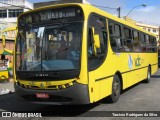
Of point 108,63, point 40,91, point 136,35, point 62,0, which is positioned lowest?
point 40,91

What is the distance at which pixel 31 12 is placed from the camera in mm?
9117

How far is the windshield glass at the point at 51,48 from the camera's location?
26.7 feet

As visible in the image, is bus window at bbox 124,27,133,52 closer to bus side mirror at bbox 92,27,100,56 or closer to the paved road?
the paved road

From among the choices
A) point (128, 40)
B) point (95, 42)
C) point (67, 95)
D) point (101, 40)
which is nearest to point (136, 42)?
point (128, 40)

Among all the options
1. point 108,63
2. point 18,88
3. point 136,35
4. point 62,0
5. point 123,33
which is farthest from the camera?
point 62,0

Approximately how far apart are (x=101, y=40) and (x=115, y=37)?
1549 mm

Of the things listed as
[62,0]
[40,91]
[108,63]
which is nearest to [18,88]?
[40,91]

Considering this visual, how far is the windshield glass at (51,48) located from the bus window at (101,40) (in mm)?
361

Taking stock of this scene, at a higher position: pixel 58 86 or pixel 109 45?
pixel 109 45

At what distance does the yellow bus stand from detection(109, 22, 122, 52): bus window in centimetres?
52

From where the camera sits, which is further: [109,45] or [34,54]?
[109,45]

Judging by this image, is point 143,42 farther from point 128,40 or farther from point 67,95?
point 67,95

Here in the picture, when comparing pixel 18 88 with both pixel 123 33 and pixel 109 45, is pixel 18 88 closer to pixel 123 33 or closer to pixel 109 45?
pixel 109 45

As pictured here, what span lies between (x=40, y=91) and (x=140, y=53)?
7.75 metres
